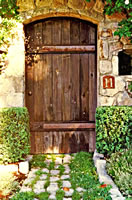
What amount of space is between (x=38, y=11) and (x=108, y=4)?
1.24 m

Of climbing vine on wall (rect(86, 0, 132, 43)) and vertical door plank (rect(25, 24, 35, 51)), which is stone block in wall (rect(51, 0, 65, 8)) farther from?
climbing vine on wall (rect(86, 0, 132, 43))

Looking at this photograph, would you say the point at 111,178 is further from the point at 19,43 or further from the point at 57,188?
the point at 19,43

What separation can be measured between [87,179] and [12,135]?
1.27m

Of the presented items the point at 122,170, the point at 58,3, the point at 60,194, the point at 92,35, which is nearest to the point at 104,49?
the point at 92,35

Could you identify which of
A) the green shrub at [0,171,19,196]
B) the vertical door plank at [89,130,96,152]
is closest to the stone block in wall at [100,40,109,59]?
the vertical door plank at [89,130,96,152]

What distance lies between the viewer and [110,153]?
3436 mm

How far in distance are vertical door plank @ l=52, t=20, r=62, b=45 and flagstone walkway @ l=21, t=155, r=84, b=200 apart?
2204 millimetres

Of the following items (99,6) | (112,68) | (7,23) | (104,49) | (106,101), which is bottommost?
(106,101)

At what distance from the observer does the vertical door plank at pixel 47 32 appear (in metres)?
4.12

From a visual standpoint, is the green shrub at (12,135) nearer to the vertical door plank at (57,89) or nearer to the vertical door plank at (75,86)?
the vertical door plank at (57,89)

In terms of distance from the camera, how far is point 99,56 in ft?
12.9

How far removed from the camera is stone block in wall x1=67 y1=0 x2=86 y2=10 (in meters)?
3.93

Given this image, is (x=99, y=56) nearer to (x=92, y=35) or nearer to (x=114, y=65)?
(x=114, y=65)

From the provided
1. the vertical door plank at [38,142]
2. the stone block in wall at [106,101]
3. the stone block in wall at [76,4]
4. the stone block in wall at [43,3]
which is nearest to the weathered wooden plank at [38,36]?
the stone block in wall at [43,3]
